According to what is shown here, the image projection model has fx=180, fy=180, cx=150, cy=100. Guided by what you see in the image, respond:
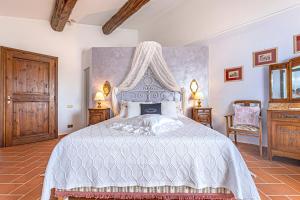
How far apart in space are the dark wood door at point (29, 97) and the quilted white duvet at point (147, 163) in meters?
3.11

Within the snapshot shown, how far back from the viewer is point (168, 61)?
14.4 ft

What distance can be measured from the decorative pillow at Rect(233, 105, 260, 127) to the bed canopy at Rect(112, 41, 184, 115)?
131 cm

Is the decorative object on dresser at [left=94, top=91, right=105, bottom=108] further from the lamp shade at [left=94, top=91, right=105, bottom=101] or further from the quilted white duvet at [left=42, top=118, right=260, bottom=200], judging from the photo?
the quilted white duvet at [left=42, top=118, right=260, bottom=200]

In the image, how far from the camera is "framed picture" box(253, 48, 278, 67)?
3410 millimetres

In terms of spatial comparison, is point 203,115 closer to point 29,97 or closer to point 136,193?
point 136,193

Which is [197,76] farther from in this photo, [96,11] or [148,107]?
[96,11]

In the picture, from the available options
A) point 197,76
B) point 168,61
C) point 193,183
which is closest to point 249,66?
point 197,76

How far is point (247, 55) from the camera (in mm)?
3832

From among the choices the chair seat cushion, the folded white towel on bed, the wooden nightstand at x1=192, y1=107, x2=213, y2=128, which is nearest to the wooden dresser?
the chair seat cushion

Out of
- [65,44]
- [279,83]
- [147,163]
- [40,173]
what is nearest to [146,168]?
[147,163]

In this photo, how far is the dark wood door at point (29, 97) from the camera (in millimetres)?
3916

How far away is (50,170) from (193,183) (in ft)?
4.23

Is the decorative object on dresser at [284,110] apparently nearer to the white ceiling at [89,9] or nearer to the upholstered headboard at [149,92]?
the upholstered headboard at [149,92]

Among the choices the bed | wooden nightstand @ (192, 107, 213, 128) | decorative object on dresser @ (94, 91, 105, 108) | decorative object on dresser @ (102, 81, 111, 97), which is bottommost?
the bed
